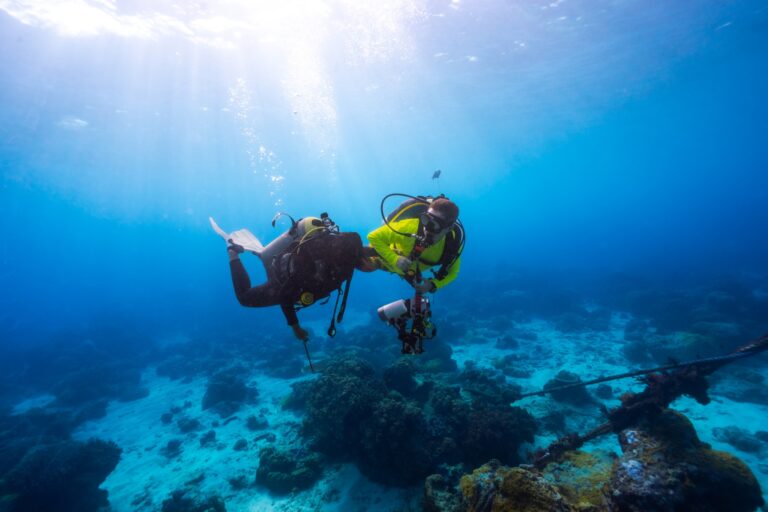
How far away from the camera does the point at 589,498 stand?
15.1ft

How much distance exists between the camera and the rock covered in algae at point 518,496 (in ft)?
11.4

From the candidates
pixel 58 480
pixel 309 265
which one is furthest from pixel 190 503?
pixel 309 265

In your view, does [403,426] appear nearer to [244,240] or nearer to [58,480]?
[244,240]

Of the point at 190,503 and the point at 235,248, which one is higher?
the point at 235,248

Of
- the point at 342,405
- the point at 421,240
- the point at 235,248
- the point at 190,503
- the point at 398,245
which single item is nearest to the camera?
the point at 421,240

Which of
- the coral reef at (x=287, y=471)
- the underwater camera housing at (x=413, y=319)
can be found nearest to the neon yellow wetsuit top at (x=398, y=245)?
the underwater camera housing at (x=413, y=319)

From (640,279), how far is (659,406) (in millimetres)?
30710

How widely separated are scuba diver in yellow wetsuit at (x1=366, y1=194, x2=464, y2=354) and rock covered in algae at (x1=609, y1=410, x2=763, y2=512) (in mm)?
3477

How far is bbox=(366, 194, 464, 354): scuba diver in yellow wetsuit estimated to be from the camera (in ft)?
11.1

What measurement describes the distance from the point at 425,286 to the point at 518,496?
2595 mm

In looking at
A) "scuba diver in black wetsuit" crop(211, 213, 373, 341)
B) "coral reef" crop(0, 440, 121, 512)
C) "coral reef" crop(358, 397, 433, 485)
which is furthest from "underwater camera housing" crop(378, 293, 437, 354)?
"coral reef" crop(0, 440, 121, 512)

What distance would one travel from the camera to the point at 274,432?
39.4 ft

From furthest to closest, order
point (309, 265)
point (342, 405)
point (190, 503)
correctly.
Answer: point (190, 503) < point (342, 405) < point (309, 265)

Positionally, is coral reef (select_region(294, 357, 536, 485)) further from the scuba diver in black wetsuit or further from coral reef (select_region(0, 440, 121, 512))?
coral reef (select_region(0, 440, 121, 512))
